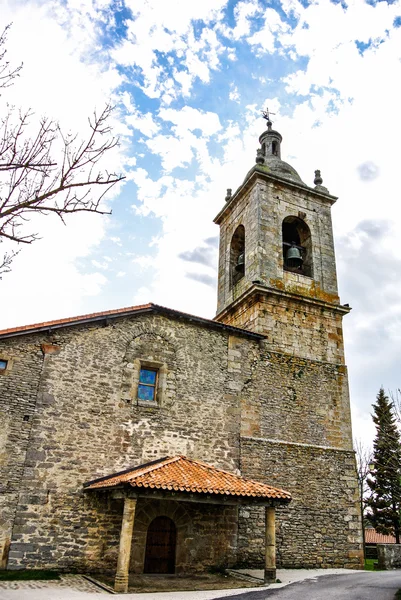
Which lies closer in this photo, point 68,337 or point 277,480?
point 68,337

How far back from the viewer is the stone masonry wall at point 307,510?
11.7 meters

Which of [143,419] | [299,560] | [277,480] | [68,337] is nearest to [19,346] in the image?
[68,337]

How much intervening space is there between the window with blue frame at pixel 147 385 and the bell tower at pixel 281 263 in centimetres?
380

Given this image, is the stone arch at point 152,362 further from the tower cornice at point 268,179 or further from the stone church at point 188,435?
the tower cornice at point 268,179

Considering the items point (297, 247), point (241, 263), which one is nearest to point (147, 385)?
point (241, 263)

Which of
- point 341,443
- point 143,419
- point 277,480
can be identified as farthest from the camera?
point 341,443

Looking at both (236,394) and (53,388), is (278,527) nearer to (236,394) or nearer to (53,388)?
(236,394)

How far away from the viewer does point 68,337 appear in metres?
11.2

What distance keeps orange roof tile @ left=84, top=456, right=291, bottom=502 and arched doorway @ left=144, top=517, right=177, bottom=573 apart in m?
1.36

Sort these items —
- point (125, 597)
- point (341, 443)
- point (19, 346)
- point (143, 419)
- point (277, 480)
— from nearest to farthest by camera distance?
point (125, 597), point (19, 346), point (143, 419), point (277, 480), point (341, 443)

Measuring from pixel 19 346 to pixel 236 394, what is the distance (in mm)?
5921

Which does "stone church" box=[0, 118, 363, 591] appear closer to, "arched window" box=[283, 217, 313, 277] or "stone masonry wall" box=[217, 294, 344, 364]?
"stone masonry wall" box=[217, 294, 344, 364]

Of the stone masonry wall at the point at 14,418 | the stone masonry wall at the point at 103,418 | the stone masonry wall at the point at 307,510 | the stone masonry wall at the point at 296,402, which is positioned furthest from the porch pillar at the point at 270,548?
the stone masonry wall at the point at 14,418

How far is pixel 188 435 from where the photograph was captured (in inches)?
465
